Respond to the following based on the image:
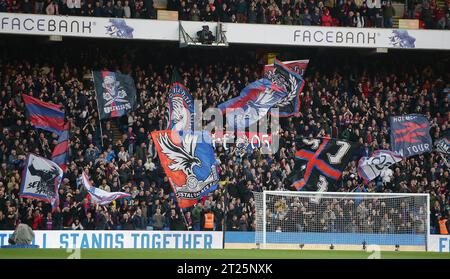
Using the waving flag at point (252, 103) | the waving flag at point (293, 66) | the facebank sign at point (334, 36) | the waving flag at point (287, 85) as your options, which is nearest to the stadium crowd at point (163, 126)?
the waving flag at point (287, 85)

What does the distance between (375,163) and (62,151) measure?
1073 centimetres

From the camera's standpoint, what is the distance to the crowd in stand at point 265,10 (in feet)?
111

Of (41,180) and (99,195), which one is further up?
(41,180)

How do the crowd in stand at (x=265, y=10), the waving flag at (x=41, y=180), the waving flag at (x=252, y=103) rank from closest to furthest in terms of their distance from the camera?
1. the waving flag at (x=41, y=180)
2. the crowd in stand at (x=265, y=10)
3. the waving flag at (x=252, y=103)

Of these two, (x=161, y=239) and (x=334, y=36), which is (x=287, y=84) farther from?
(x=161, y=239)

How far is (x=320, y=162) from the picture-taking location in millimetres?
33344

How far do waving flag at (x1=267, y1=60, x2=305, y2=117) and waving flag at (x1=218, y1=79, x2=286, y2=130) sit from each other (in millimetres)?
250

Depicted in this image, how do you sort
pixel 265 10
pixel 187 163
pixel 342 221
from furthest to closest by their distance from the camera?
pixel 265 10
pixel 187 163
pixel 342 221

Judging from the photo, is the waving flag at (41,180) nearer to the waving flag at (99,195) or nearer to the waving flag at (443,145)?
the waving flag at (99,195)

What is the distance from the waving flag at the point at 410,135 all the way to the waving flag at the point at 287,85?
363 centimetres

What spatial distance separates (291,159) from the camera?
33.3 meters

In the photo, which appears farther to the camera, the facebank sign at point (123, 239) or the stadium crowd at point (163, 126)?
the stadium crowd at point (163, 126)

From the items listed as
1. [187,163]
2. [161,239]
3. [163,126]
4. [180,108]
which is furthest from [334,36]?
[161,239]

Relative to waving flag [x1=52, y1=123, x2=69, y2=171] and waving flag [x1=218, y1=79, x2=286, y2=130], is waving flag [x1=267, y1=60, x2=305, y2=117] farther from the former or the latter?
waving flag [x1=52, y1=123, x2=69, y2=171]
